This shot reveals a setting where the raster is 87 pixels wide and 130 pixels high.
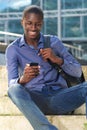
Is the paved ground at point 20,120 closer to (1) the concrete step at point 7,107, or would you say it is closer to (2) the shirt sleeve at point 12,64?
(1) the concrete step at point 7,107

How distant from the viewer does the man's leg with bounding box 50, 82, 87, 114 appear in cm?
429

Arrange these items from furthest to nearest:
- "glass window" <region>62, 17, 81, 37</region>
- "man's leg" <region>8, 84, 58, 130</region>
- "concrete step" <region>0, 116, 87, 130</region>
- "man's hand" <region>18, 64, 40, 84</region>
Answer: "glass window" <region>62, 17, 81, 37</region>, "concrete step" <region>0, 116, 87, 130</region>, "man's hand" <region>18, 64, 40, 84</region>, "man's leg" <region>8, 84, 58, 130</region>

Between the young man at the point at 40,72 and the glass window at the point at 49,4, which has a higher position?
the young man at the point at 40,72

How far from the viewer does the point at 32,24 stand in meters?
4.42

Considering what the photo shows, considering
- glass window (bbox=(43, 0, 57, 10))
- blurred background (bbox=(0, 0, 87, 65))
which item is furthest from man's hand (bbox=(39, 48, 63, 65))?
glass window (bbox=(43, 0, 57, 10))

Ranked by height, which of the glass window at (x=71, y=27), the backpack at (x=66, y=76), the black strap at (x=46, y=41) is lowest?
the glass window at (x=71, y=27)

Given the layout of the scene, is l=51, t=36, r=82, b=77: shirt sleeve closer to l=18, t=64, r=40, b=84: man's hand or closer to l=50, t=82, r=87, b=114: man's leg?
l=50, t=82, r=87, b=114: man's leg

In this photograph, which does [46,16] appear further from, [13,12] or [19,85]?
[19,85]

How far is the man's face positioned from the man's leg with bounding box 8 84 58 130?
563 mm

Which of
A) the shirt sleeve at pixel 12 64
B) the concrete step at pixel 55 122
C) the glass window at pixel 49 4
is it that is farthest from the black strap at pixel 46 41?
the glass window at pixel 49 4

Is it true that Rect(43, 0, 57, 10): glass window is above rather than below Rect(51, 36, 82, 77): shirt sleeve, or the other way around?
below

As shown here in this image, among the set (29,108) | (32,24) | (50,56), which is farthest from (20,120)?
(32,24)

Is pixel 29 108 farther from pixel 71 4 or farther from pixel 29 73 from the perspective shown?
pixel 71 4

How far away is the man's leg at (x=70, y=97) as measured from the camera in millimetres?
4293
